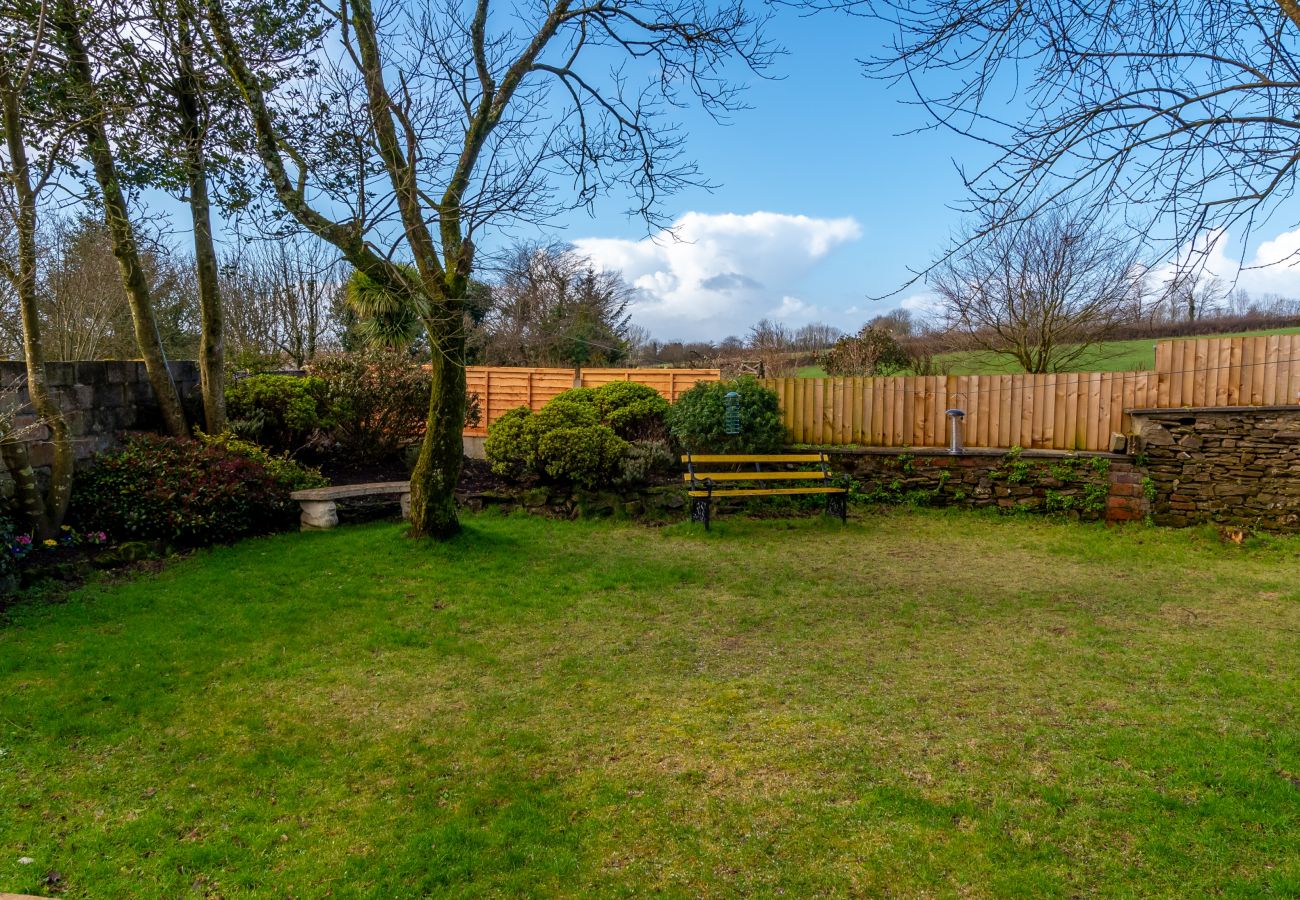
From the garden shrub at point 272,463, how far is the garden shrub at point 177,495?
0.14 metres

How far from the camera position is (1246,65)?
3.06m

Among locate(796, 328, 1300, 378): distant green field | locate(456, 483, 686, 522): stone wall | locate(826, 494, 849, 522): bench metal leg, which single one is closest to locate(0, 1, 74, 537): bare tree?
locate(456, 483, 686, 522): stone wall

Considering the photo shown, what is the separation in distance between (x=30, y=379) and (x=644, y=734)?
5530mm

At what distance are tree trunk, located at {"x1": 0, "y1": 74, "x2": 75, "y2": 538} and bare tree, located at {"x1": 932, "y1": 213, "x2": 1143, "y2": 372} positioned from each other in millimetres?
13489

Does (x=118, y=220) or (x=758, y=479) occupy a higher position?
(x=118, y=220)

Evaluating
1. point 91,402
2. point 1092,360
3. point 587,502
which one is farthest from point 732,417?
point 1092,360

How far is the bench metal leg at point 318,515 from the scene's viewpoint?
7328mm

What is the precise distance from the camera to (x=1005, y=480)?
28.9 ft

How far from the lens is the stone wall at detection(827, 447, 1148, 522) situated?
328 inches

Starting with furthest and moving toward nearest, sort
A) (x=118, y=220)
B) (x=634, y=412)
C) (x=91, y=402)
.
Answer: (x=634, y=412) < (x=91, y=402) < (x=118, y=220)

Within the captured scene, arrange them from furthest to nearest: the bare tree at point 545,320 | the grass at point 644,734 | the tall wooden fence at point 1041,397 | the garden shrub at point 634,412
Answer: the bare tree at point 545,320 < the garden shrub at point 634,412 < the tall wooden fence at point 1041,397 < the grass at point 644,734

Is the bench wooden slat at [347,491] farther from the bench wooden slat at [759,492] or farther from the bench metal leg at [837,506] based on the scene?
the bench metal leg at [837,506]

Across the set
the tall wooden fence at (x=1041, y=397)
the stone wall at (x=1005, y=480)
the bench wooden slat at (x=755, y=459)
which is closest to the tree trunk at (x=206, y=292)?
the bench wooden slat at (x=755, y=459)

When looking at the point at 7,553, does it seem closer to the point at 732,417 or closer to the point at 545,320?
the point at 732,417
